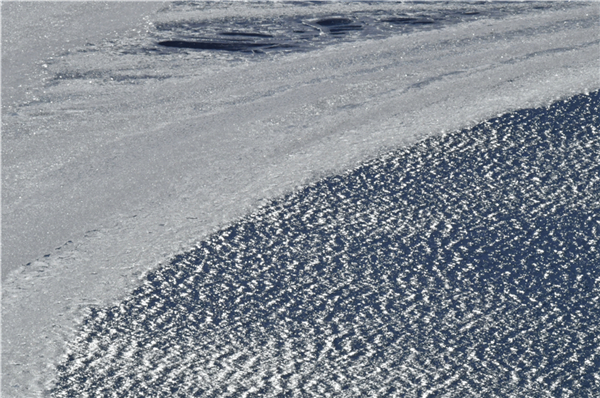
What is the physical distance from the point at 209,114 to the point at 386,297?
4.06ft

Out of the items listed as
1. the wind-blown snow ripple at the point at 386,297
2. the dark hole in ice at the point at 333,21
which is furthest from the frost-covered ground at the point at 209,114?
the wind-blown snow ripple at the point at 386,297

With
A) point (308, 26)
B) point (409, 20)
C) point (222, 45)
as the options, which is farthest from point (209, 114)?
point (409, 20)

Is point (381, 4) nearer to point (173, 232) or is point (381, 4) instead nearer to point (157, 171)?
point (157, 171)

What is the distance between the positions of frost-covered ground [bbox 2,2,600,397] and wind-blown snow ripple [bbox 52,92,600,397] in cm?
11

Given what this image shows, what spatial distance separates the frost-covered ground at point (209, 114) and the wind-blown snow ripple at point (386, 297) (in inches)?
4.4

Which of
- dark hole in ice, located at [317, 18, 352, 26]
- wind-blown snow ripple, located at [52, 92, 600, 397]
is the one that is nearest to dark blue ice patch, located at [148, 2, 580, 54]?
dark hole in ice, located at [317, 18, 352, 26]

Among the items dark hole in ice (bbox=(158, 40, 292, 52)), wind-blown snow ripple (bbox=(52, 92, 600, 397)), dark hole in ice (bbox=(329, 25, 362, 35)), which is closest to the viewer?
wind-blown snow ripple (bbox=(52, 92, 600, 397))

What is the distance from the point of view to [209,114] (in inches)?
120

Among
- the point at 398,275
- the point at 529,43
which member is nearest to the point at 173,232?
the point at 398,275

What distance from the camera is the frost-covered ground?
2.20 m

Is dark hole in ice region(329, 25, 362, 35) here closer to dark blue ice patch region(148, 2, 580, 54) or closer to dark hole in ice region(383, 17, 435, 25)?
dark blue ice patch region(148, 2, 580, 54)

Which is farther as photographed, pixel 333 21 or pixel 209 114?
pixel 333 21

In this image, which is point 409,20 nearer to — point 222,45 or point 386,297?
point 222,45

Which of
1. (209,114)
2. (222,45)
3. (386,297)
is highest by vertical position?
(222,45)
